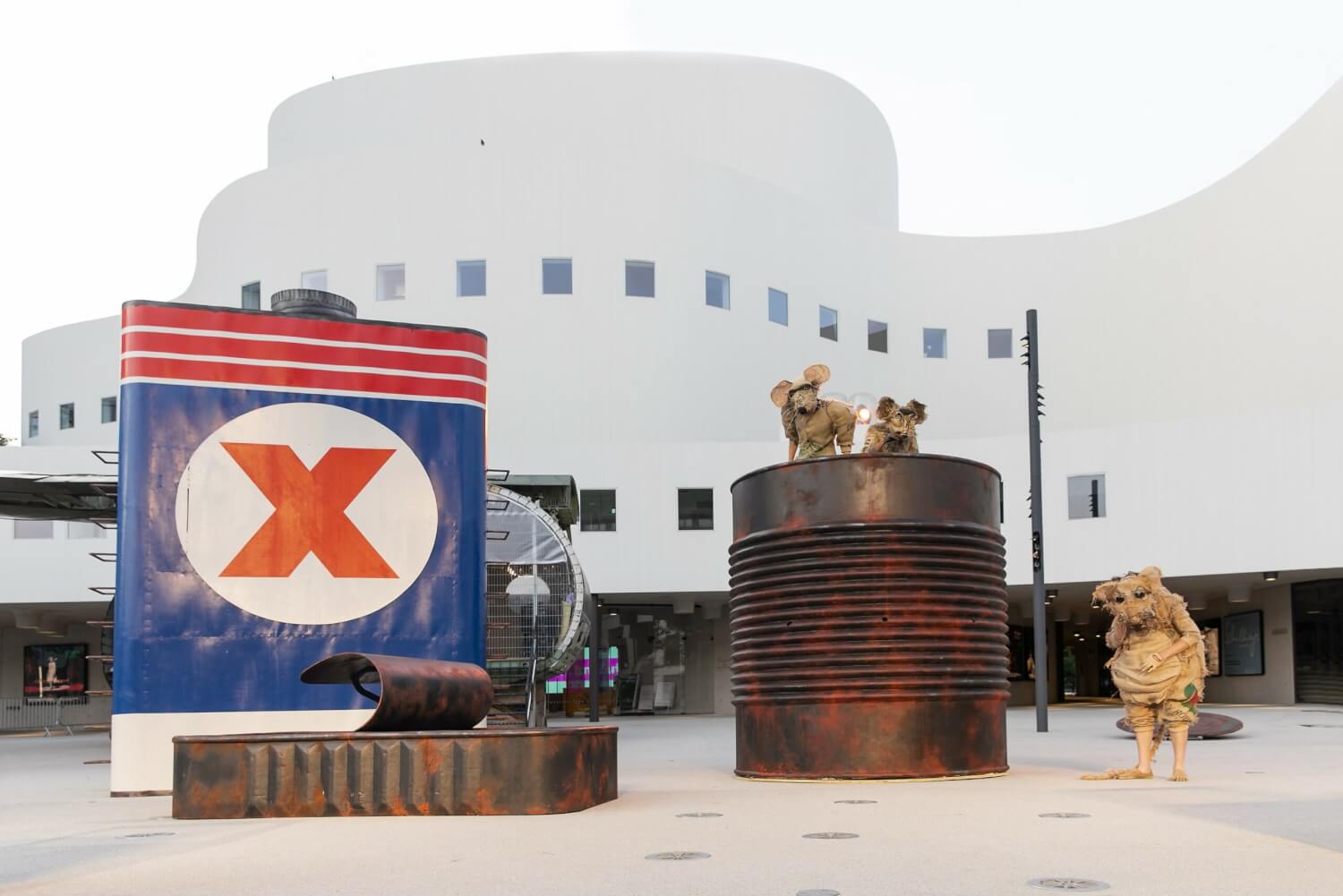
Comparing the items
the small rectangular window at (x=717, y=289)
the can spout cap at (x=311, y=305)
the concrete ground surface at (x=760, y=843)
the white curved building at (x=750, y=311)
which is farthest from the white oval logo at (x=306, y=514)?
the small rectangular window at (x=717, y=289)

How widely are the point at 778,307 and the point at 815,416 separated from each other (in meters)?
22.8

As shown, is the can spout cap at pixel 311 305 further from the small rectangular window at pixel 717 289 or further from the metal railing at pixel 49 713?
the metal railing at pixel 49 713

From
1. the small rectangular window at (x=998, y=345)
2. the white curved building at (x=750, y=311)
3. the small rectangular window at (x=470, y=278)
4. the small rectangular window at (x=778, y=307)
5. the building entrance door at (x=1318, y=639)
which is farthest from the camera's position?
the small rectangular window at (x=998, y=345)

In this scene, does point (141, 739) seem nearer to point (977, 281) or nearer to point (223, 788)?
point (223, 788)

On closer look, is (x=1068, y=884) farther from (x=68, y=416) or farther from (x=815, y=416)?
(x=68, y=416)

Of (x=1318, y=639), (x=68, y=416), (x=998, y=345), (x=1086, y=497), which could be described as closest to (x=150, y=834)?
(x=1086, y=497)

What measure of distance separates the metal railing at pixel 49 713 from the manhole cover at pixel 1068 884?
34.4m

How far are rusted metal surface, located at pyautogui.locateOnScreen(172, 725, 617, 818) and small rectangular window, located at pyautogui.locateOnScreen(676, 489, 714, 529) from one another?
20.3 metres

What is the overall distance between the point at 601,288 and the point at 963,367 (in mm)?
11080

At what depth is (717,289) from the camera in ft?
110

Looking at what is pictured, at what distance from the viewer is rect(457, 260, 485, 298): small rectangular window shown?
32.1 m

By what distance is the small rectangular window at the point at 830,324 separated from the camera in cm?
3581

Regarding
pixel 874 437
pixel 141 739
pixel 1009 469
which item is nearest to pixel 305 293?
pixel 141 739

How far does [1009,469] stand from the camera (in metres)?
28.6
